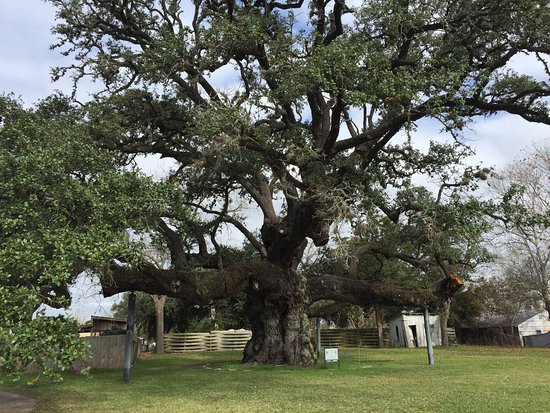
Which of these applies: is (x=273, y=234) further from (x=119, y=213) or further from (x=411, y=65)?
(x=119, y=213)

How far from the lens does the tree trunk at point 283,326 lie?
15266 millimetres

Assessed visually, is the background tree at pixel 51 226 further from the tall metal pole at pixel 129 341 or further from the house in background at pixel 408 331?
the house in background at pixel 408 331

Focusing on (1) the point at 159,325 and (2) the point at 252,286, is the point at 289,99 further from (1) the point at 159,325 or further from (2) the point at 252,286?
(1) the point at 159,325

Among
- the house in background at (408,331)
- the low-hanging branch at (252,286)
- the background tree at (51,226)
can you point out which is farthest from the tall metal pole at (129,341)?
the house in background at (408,331)

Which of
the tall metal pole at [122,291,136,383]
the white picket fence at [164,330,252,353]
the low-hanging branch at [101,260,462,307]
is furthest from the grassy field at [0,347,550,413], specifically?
the white picket fence at [164,330,252,353]

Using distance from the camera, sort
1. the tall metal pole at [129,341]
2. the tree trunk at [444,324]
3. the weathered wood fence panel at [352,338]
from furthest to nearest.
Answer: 1. the weathered wood fence panel at [352,338]
2. the tree trunk at [444,324]
3. the tall metal pole at [129,341]

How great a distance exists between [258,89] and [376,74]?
10.4ft

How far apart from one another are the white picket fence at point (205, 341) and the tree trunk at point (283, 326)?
15254 mm

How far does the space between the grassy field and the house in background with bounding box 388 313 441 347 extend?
17.7 m

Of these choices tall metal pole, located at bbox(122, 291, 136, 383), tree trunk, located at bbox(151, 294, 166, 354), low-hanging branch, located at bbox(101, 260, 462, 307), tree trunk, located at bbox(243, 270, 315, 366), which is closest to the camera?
low-hanging branch, located at bbox(101, 260, 462, 307)

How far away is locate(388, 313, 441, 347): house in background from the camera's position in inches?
1212

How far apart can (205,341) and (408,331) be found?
13514 millimetres

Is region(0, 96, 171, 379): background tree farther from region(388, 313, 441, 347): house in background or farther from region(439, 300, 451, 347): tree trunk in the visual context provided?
region(439, 300, 451, 347): tree trunk

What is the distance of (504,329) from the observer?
3434 cm
